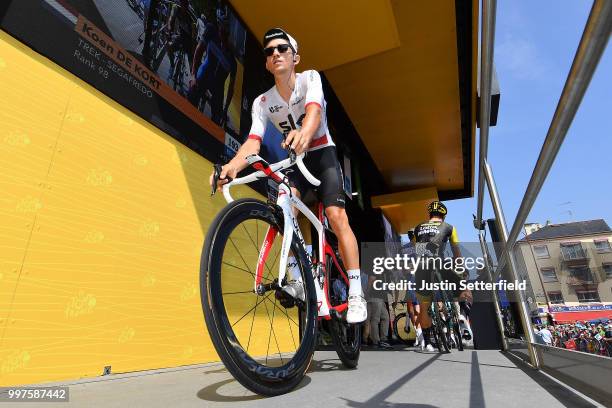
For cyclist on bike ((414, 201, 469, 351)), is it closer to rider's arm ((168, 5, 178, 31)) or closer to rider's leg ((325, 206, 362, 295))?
rider's leg ((325, 206, 362, 295))

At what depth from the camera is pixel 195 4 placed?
3225 millimetres

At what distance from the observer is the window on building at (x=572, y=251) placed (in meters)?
1.11

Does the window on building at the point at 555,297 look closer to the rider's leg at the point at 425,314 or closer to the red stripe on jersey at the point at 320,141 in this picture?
the red stripe on jersey at the point at 320,141

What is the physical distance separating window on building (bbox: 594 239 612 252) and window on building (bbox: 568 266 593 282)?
3.3 inches

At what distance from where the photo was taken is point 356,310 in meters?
1.74

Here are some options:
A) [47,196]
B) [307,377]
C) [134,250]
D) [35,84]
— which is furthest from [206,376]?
[35,84]

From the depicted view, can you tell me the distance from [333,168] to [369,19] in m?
3.32

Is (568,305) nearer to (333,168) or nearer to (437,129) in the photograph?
(333,168)

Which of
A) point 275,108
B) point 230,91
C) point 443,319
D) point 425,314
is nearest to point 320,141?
point 275,108

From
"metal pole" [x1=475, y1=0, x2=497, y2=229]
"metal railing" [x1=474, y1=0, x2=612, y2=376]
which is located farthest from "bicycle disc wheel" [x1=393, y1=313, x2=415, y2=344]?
"metal pole" [x1=475, y1=0, x2=497, y2=229]

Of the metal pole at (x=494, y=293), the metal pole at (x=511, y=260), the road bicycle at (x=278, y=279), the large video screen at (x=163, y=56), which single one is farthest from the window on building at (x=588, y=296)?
the large video screen at (x=163, y=56)

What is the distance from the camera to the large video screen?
188 cm

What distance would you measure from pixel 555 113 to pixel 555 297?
0.82 m

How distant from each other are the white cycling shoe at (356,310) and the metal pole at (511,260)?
906 mm
